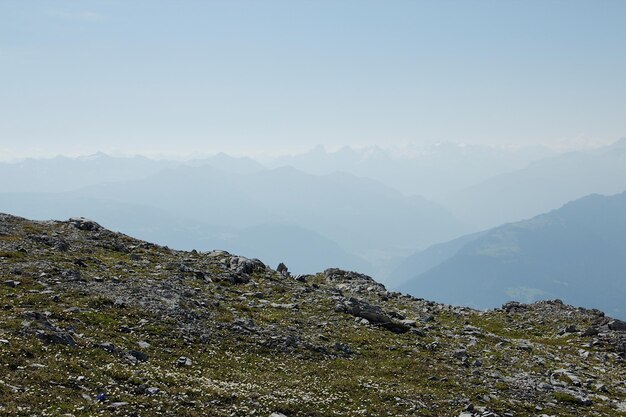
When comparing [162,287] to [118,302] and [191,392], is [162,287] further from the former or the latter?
[191,392]

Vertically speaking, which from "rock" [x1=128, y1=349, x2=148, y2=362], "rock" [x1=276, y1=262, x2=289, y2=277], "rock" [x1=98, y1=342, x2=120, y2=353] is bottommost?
"rock" [x1=128, y1=349, x2=148, y2=362]

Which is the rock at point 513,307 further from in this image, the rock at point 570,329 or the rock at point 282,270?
the rock at point 282,270

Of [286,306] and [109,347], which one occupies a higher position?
[109,347]

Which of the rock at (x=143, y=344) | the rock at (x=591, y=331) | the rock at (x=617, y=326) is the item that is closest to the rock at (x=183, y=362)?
the rock at (x=143, y=344)

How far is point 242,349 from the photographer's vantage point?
997 inches

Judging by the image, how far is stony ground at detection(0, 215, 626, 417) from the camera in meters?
17.8

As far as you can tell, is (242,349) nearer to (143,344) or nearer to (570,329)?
(143,344)

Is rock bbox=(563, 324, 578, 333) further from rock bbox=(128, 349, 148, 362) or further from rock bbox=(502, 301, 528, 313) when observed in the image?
rock bbox=(128, 349, 148, 362)

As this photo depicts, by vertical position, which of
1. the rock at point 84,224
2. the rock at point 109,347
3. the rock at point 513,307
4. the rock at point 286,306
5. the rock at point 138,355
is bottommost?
the rock at point 513,307

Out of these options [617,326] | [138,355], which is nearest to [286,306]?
[138,355]

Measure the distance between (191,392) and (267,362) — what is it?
21.0ft

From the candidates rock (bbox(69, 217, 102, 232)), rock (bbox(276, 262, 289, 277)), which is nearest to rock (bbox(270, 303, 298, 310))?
rock (bbox(276, 262, 289, 277))

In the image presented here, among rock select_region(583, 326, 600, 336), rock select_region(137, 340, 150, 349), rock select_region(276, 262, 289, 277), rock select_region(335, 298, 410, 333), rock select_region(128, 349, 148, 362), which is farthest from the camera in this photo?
rock select_region(276, 262, 289, 277)

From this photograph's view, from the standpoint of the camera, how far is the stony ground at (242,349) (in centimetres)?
1781
